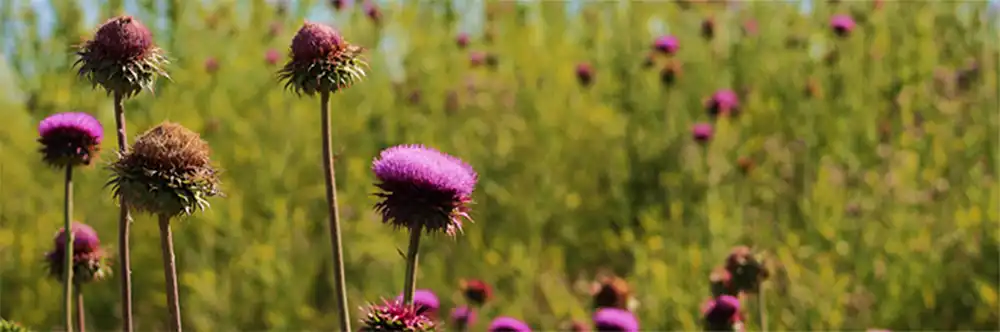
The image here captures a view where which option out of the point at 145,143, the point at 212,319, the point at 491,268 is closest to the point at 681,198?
the point at 491,268

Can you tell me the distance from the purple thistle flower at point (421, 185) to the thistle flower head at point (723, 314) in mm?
921

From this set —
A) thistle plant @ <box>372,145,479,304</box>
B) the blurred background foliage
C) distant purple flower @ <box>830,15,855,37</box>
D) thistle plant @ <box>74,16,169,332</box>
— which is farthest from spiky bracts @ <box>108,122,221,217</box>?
distant purple flower @ <box>830,15,855,37</box>

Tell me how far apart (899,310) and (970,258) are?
475 mm

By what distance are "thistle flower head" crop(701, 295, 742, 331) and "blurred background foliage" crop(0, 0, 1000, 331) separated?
126cm

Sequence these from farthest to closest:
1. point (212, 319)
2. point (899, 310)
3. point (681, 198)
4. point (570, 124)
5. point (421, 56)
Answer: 1. point (421, 56)
2. point (570, 124)
3. point (681, 198)
4. point (212, 319)
5. point (899, 310)

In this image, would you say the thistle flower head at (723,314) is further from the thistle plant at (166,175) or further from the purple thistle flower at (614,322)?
the thistle plant at (166,175)

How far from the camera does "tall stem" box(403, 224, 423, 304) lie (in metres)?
1.31

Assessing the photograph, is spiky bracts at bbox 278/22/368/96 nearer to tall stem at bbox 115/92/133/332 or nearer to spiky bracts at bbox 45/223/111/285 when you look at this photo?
tall stem at bbox 115/92/133/332

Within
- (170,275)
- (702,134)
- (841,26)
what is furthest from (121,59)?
(841,26)

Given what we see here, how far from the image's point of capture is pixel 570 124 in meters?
4.91

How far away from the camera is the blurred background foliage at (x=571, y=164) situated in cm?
389

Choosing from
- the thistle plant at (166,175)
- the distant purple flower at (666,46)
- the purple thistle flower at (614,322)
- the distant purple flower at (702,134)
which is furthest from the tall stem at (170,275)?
the distant purple flower at (666,46)

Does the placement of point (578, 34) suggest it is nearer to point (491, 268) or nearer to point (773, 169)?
point (773, 169)

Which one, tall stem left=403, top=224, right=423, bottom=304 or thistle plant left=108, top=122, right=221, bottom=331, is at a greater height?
thistle plant left=108, top=122, right=221, bottom=331
